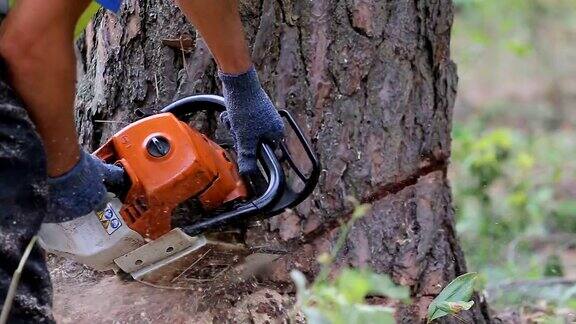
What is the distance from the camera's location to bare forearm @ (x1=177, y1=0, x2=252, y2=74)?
7.86 ft

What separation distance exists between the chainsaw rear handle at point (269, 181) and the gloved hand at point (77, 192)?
1.17 ft

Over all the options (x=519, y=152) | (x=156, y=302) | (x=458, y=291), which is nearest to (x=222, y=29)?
(x=156, y=302)

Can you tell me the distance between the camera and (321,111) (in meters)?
2.90

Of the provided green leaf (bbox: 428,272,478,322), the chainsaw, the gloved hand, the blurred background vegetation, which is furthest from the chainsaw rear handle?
the blurred background vegetation

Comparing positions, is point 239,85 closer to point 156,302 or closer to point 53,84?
point 53,84

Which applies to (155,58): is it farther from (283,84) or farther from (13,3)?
(13,3)

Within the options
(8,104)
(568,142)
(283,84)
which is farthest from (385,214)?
(568,142)

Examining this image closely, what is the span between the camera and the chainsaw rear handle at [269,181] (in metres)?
2.58

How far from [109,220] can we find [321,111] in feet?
2.64

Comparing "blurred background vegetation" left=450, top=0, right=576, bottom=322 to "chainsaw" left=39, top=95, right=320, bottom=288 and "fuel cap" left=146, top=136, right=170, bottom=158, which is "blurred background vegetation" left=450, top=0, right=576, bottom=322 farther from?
"fuel cap" left=146, top=136, right=170, bottom=158

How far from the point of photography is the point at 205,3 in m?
2.37

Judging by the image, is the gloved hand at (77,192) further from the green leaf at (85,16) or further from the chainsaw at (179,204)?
the green leaf at (85,16)

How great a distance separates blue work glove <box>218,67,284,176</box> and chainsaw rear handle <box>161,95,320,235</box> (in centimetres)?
4

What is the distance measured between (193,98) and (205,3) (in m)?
0.44
